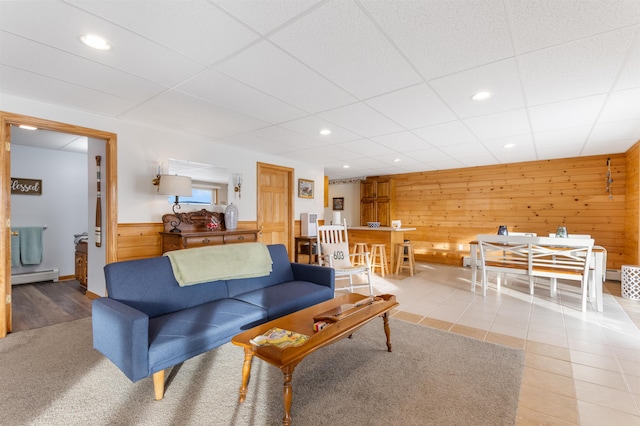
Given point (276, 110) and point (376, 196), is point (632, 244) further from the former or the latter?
point (276, 110)

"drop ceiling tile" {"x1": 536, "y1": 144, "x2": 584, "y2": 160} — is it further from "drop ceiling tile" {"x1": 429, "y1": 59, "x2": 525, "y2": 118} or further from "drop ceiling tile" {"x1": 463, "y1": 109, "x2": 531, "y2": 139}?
"drop ceiling tile" {"x1": 429, "y1": 59, "x2": 525, "y2": 118}

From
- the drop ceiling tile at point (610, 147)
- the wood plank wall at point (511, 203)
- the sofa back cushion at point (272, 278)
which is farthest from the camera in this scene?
the wood plank wall at point (511, 203)

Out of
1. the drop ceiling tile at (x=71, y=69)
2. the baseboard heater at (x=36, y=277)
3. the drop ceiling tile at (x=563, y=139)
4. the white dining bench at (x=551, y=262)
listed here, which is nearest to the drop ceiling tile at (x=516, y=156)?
the drop ceiling tile at (x=563, y=139)

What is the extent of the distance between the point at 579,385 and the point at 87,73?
4314 millimetres

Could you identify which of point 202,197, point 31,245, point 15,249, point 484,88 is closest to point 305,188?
point 202,197

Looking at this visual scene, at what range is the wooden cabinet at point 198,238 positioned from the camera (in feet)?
11.7

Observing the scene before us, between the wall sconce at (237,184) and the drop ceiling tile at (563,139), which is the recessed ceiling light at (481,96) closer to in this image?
the drop ceiling tile at (563,139)

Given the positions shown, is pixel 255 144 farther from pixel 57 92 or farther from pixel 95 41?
pixel 95 41

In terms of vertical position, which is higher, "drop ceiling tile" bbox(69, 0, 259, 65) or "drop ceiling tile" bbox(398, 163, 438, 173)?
→ "drop ceiling tile" bbox(69, 0, 259, 65)

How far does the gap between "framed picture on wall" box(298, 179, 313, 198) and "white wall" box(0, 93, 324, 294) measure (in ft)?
4.83

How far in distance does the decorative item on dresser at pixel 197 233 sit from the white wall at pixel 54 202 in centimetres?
288

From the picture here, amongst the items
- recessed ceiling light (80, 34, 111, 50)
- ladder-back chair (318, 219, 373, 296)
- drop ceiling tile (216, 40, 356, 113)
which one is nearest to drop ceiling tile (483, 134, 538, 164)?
ladder-back chair (318, 219, 373, 296)

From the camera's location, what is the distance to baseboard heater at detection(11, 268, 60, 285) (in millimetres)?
4757

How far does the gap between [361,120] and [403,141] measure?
1.20 m
